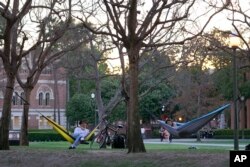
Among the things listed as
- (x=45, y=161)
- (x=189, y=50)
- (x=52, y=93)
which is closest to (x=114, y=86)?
(x=52, y=93)

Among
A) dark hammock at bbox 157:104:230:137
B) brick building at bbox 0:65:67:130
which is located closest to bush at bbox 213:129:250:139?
dark hammock at bbox 157:104:230:137

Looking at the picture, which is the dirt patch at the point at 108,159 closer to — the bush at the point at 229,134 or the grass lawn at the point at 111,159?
the grass lawn at the point at 111,159

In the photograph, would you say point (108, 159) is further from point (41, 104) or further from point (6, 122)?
point (41, 104)

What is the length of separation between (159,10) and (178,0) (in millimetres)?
1087

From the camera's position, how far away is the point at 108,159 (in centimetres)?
1825

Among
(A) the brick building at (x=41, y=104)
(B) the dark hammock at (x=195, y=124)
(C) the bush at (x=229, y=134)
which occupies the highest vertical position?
(A) the brick building at (x=41, y=104)

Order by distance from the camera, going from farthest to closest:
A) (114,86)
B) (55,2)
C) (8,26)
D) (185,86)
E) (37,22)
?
(114,86)
(185,86)
(37,22)
(55,2)
(8,26)

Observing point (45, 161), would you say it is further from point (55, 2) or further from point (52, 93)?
point (52, 93)

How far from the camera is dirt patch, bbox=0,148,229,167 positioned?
16078 mm

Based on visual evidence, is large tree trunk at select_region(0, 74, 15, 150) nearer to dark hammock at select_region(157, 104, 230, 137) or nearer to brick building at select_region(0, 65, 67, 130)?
dark hammock at select_region(157, 104, 230, 137)

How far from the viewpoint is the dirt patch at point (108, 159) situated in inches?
633

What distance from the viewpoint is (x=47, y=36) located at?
27.7m

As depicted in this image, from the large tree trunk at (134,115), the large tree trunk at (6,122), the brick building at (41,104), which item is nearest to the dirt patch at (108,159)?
the large tree trunk at (134,115)

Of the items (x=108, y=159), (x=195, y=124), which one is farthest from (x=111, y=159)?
(x=195, y=124)
